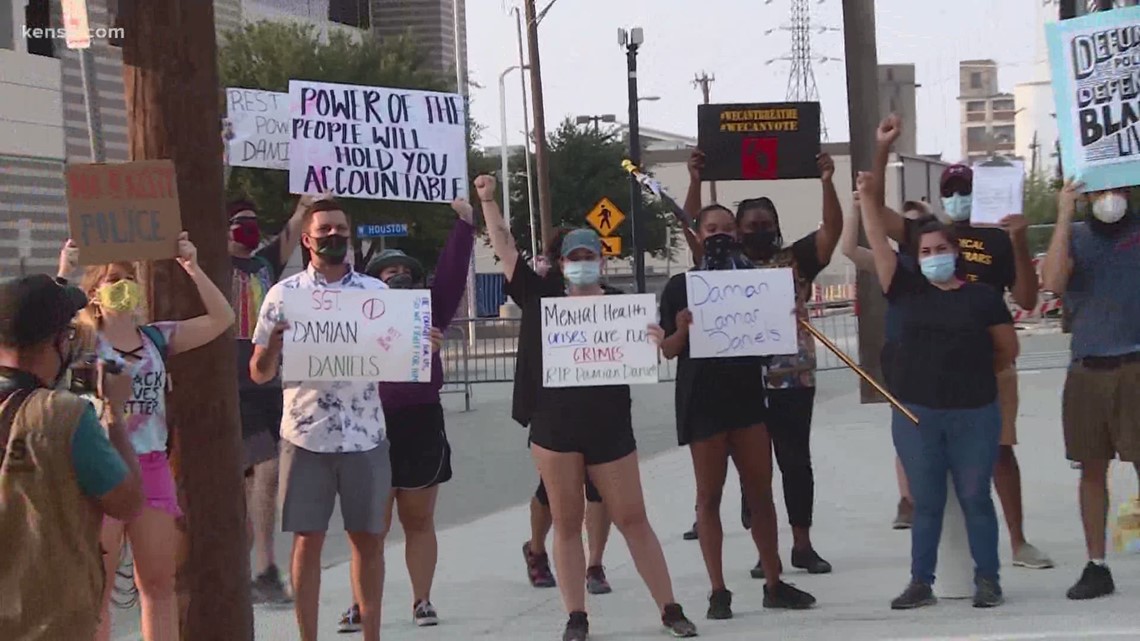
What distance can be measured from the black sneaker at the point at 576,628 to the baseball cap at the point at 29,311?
375cm

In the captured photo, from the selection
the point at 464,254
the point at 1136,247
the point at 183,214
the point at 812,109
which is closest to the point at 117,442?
the point at 183,214

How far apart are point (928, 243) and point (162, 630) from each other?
389 centimetres

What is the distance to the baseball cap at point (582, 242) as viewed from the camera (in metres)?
8.30

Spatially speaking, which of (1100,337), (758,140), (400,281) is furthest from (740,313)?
(758,140)

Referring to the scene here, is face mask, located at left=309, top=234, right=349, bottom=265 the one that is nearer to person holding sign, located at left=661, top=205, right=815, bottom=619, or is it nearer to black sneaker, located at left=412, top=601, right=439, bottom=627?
person holding sign, located at left=661, top=205, right=815, bottom=619

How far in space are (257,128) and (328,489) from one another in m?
2.26

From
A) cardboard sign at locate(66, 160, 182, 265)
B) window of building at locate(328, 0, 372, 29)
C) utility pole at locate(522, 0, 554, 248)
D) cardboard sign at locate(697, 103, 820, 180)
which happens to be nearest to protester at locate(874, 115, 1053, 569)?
cardboard sign at locate(697, 103, 820, 180)

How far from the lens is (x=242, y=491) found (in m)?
6.82

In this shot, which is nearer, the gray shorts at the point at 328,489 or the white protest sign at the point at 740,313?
the gray shorts at the point at 328,489

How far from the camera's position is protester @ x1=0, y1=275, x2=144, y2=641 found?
4.56 meters

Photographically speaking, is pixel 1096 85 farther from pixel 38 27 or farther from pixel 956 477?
pixel 38 27

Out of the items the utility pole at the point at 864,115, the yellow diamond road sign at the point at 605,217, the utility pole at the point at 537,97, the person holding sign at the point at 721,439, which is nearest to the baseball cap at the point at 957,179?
the person holding sign at the point at 721,439

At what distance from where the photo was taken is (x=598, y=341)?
815cm

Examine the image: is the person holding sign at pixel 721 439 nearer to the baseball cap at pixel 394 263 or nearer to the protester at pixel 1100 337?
the baseball cap at pixel 394 263
